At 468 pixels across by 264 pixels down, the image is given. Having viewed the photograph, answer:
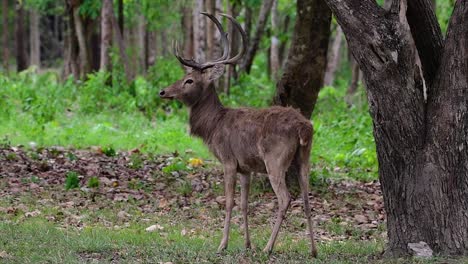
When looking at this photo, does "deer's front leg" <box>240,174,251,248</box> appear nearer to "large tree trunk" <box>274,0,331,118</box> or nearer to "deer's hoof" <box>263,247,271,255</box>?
"deer's hoof" <box>263,247,271,255</box>

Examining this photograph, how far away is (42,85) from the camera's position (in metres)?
25.3

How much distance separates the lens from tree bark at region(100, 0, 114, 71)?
2294 cm

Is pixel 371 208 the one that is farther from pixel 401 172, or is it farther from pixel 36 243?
pixel 36 243

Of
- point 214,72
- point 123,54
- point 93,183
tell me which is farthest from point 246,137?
point 123,54

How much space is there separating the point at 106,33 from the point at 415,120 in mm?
16456

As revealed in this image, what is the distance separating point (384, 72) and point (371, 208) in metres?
4.21

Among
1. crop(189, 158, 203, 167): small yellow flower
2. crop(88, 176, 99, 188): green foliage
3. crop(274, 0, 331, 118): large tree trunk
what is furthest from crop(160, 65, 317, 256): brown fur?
crop(189, 158, 203, 167): small yellow flower

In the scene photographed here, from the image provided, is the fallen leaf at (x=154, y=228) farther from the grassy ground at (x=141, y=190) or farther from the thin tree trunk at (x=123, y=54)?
the thin tree trunk at (x=123, y=54)

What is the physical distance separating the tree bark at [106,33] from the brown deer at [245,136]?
1357 cm

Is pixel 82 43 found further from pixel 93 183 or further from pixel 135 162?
pixel 93 183

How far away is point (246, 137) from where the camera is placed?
883cm

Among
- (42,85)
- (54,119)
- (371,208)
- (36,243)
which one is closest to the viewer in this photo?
(36,243)

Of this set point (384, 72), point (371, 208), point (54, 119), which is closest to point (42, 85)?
point (54, 119)

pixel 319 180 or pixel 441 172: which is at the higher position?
pixel 441 172
